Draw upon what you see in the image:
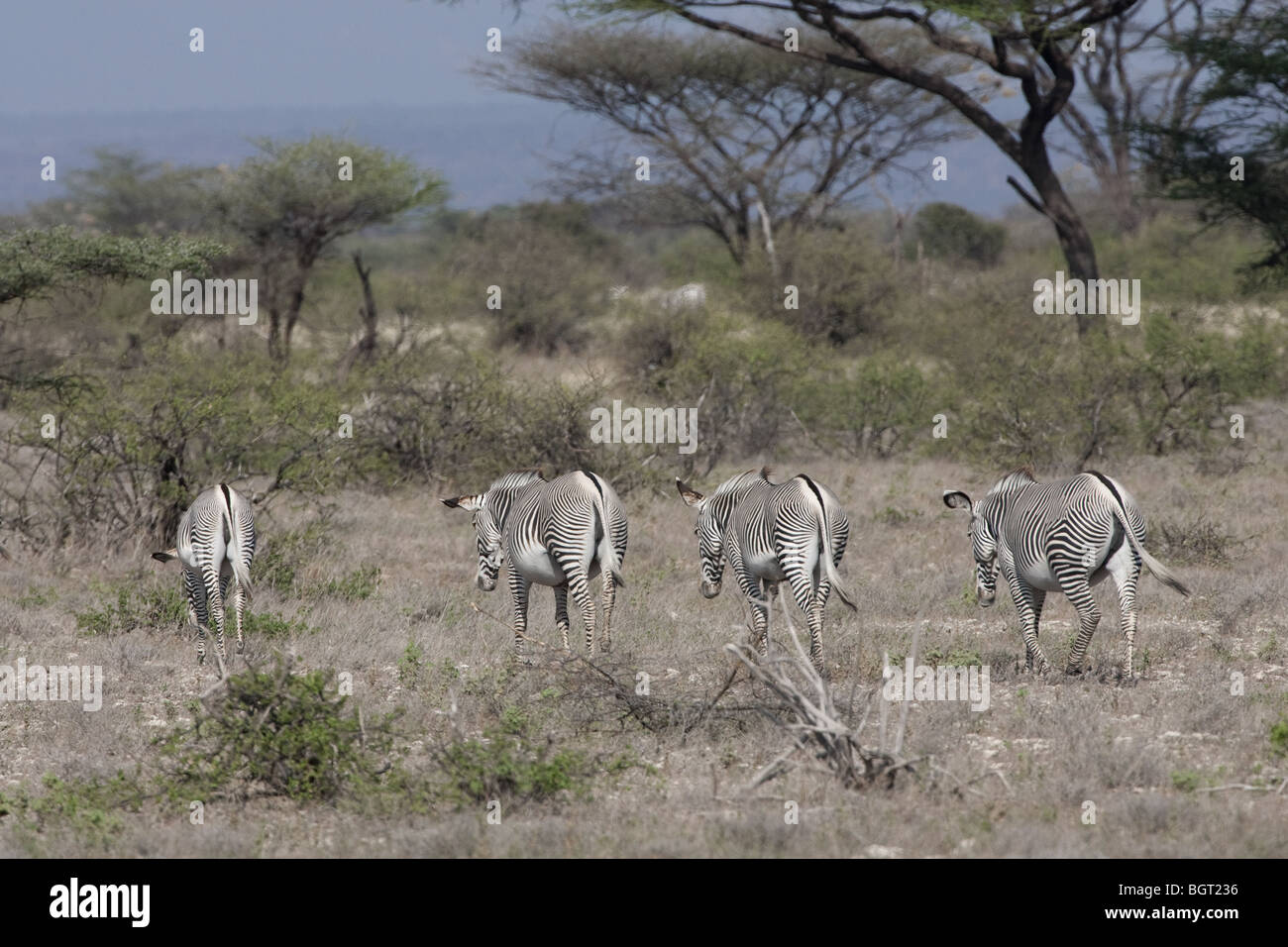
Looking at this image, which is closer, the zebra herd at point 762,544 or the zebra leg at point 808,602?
the zebra herd at point 762,544

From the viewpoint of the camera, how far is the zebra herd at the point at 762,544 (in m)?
7.01

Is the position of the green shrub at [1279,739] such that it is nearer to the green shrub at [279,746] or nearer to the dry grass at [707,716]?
the dry grass at [707,716]

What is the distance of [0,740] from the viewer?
21.7 feet

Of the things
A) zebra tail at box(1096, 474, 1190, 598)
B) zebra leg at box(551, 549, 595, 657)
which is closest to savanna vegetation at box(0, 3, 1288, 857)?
zebra leg at box(551, 549, 595, 657)

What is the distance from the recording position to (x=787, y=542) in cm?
742

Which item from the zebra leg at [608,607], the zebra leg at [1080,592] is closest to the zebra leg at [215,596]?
the zebra leg at [608,607]

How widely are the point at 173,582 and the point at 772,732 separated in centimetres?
520

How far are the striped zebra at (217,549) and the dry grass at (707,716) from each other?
1.05 feet

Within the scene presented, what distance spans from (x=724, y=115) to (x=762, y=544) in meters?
23.3

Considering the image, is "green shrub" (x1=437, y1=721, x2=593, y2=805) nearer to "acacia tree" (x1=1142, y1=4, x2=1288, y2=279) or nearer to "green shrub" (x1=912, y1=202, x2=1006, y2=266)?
"acacia tree" (x1=1142, y1=4, x2=1288, y2=279)

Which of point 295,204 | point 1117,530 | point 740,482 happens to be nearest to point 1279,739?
point 1117,530
